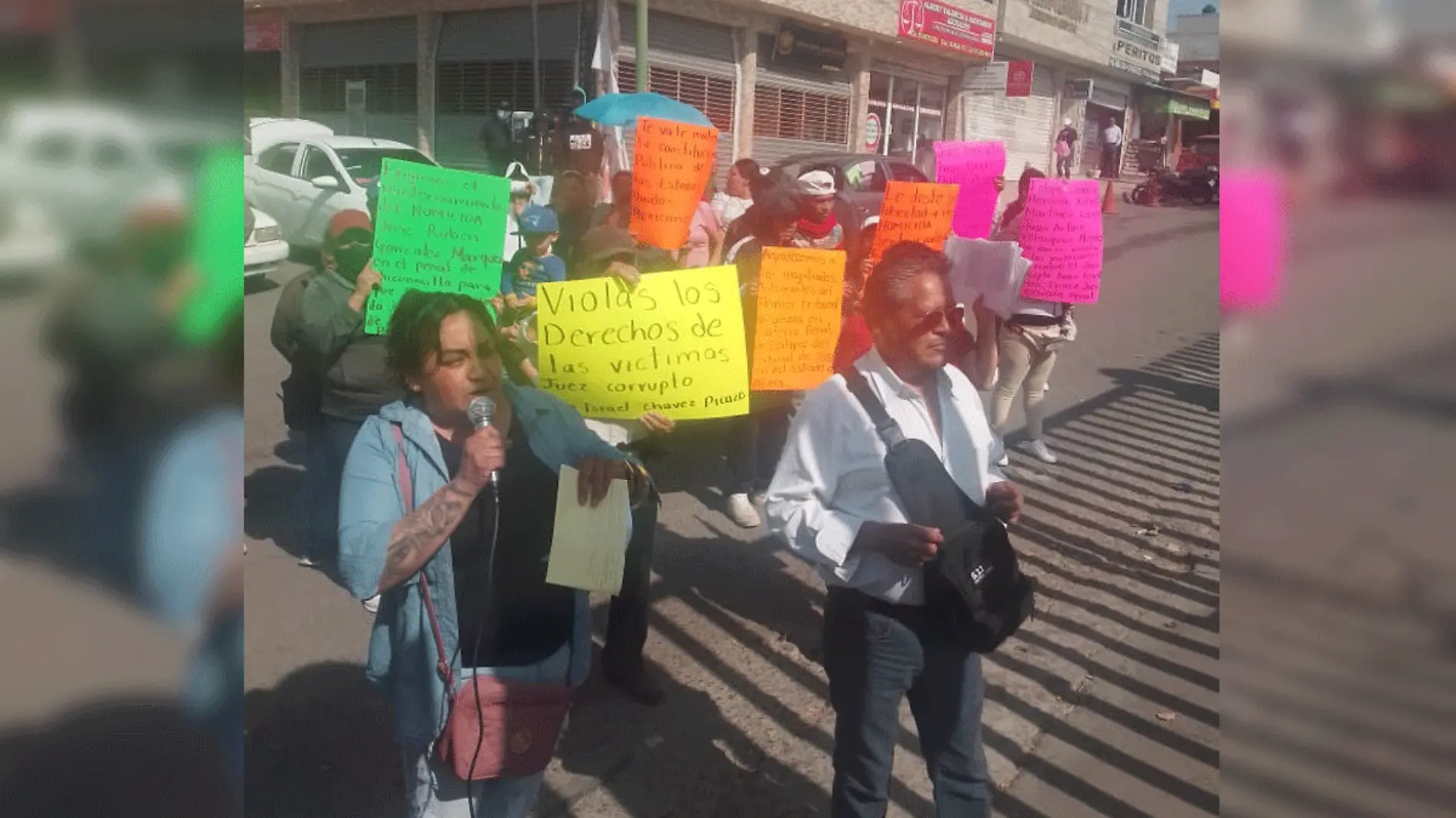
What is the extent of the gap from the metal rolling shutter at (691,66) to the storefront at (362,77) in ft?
16.2

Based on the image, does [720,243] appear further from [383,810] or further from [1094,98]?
[1094,98]

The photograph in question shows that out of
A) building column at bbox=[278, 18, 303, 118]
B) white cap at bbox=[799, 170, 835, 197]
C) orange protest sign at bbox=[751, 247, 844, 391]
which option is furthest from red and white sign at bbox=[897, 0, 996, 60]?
orange protest sign at bbox=[751, 247, 844, 391]

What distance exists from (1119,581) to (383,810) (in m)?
3.41

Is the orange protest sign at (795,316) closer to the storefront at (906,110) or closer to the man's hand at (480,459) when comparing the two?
the man's hand at (480,459)

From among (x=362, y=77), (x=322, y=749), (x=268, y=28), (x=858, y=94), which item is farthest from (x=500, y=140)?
(x=322, y=749)

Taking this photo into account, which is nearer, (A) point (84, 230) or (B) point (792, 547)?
(A) point (84, 230)

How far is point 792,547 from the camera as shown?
261cm

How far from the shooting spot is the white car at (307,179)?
12852 mm

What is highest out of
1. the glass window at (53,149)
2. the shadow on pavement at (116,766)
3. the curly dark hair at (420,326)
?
the glass window at (53,149)

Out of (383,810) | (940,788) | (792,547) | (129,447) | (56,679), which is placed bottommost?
(383,810)

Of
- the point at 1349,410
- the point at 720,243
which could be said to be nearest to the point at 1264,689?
the point at 1349,410

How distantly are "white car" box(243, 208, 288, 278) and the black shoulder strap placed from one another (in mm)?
9854

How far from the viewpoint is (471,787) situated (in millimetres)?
2367

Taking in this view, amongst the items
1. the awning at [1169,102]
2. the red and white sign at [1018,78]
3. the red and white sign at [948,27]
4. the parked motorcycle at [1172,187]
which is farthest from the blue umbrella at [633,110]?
the awning at [1169,102]
